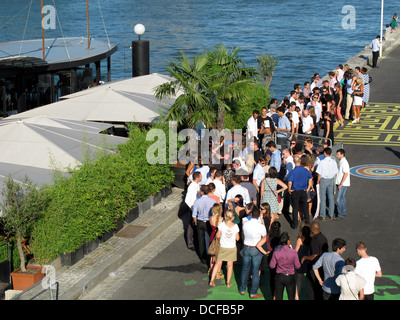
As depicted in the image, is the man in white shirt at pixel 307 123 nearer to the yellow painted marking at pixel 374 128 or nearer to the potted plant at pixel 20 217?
the yellow painted marking at pixel 374 128

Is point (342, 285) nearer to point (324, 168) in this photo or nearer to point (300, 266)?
point (300, 266)

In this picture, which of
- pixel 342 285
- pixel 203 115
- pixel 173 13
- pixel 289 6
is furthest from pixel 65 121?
pixel 289 6

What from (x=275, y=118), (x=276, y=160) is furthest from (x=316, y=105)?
(x=276, y=160)

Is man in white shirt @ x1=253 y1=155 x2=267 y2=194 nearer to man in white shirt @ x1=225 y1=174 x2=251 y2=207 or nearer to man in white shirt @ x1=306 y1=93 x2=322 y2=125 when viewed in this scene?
man in white shirt @ x1=225 y1=174 x2=251 y2=207

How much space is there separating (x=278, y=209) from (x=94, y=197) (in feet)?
A: 11.9

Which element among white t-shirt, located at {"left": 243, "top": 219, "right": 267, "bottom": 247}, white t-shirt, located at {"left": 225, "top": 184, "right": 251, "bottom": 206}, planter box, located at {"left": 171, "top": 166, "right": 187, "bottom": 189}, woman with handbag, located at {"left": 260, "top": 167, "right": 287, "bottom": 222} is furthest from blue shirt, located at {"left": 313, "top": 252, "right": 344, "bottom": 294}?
planter box, located at {"left": 171, "top": 166, "right": 187, "bottom": 189}

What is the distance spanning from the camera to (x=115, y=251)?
1259 cm

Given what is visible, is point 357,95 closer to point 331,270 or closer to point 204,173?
point 204,173

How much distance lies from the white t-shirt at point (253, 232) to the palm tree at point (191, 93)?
7.21 meters

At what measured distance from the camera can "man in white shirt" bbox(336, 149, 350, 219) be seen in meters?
13.7

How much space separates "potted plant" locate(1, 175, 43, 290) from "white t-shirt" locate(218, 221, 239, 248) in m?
3.27

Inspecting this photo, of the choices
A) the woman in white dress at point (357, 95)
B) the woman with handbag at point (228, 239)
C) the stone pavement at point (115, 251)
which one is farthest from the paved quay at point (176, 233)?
the woman in white dress at point (357, 95)

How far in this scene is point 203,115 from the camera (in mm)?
17531

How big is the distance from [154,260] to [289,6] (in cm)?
9684
